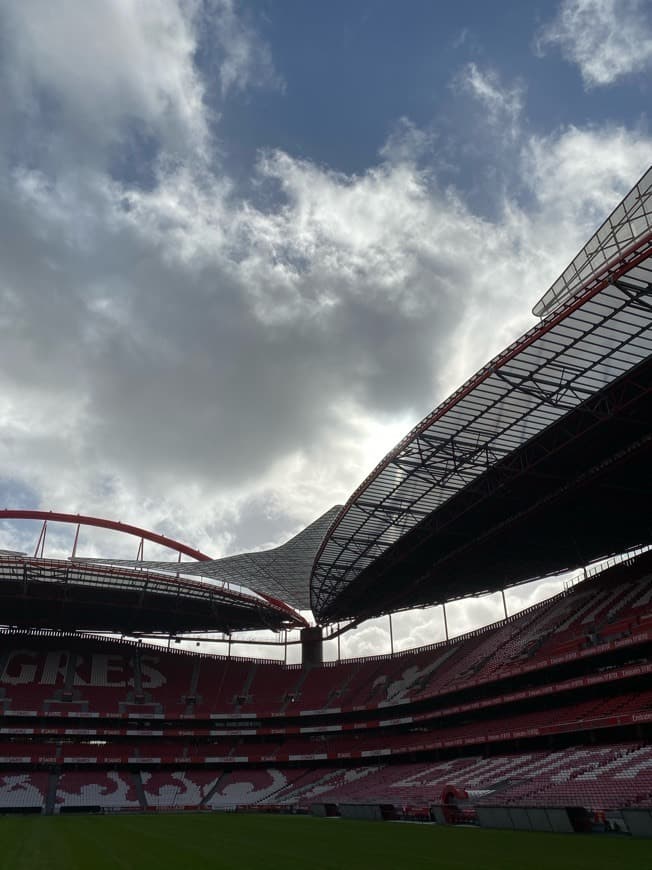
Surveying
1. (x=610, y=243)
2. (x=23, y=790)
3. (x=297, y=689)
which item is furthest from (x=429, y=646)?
(x=610, y=243)

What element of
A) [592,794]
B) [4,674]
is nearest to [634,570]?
[592,794]

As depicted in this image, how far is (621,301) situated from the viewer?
77.2ft

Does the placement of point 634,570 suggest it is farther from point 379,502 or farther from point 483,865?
point 483,865

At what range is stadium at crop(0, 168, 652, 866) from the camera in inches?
1062

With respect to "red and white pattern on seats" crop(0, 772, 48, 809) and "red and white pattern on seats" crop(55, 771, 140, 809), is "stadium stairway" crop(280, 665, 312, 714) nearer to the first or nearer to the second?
"red and white pattern on seats" crop(55, 771, 140, 809)

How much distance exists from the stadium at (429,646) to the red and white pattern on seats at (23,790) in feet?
0.64

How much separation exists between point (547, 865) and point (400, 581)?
128 ft

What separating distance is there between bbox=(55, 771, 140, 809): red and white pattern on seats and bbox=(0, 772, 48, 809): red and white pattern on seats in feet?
3.88

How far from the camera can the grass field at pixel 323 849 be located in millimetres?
14000

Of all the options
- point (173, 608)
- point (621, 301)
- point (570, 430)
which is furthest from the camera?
point (173, 608)

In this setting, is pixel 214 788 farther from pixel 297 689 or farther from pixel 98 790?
pixel 297 689

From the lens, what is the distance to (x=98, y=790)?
4756 centimetres

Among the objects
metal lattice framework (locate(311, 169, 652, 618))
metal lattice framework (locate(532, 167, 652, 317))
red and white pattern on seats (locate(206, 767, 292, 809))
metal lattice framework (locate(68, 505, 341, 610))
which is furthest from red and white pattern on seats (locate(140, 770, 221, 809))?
metal lattice framework (locate(532, 167, 652, 317))

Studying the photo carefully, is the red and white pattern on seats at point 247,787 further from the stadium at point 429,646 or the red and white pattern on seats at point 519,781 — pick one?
the red and white pattern on seats at point 519,781
